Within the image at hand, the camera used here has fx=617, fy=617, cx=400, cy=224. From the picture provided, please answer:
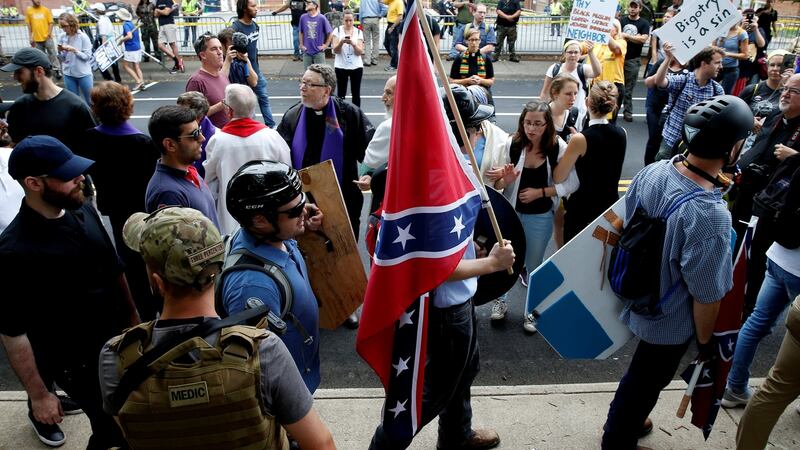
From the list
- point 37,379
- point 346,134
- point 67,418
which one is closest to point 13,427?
point 67,418

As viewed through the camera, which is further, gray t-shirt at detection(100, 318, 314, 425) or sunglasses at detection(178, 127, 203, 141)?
sunglasses at detection(178, 127, 203, 141)

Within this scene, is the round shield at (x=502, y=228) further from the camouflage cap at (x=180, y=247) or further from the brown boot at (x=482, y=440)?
the camouflage cap at (x=180, y=247)

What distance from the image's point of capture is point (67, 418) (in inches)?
148

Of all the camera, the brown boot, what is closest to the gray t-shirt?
the brown boot

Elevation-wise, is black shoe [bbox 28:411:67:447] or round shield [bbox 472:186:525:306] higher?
round shield [bbox 472:186:525:306]

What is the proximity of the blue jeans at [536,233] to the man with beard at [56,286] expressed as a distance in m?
2.96

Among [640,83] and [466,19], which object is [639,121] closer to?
[640,83]

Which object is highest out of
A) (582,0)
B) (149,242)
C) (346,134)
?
(582,0)

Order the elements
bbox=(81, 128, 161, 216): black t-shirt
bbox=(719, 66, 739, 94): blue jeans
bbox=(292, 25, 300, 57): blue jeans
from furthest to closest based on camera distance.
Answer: bbox=(292, 25, 300, 57): blue jeans → bbox=(719, 66, 739, 94): blue jeans → bbox=(81, 128, 161, 216): black t-shirt

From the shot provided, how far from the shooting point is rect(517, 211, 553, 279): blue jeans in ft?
15.7

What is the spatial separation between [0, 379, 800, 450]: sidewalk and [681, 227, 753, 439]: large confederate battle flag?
457 millimetres

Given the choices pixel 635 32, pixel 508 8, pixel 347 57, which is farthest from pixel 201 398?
pixel 508 8

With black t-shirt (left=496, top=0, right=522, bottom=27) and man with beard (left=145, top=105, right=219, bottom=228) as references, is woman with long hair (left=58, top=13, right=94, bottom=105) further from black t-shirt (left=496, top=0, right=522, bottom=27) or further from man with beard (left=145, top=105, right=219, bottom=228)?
black t-shirt (left=496, top=0, right=522, bottom=27)

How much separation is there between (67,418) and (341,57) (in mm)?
8567
